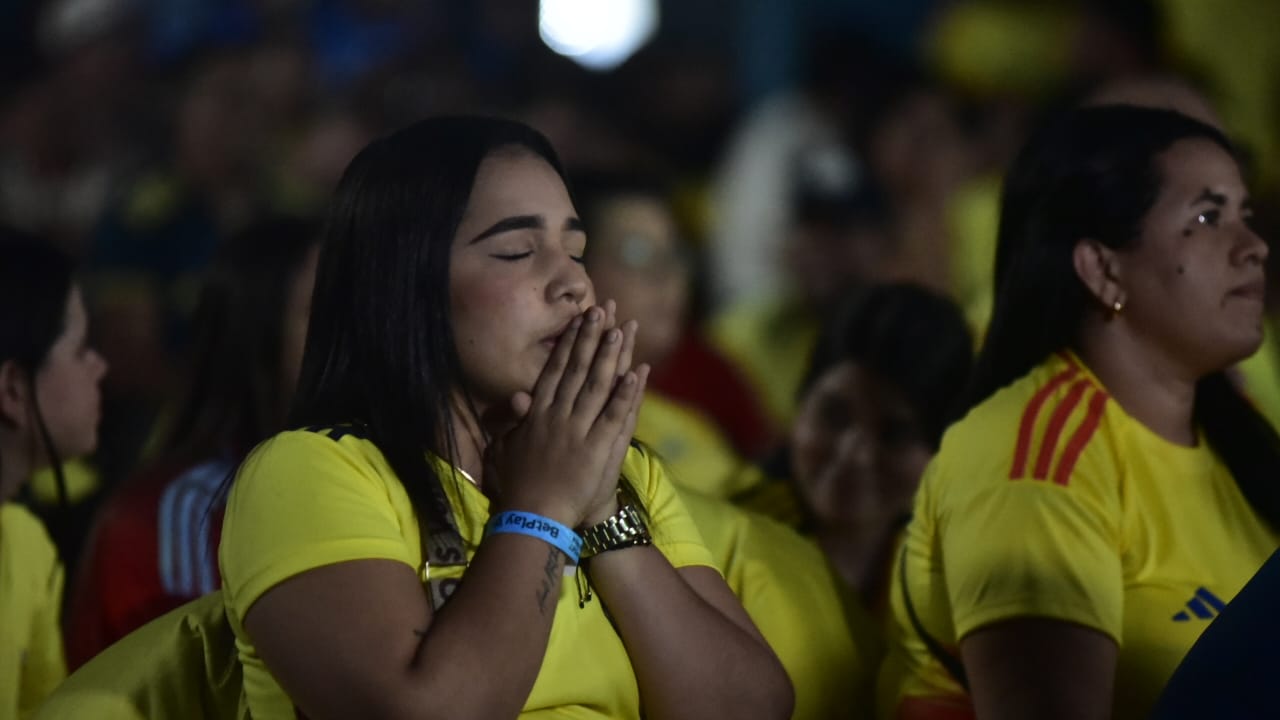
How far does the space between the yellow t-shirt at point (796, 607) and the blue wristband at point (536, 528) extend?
76 centimetres

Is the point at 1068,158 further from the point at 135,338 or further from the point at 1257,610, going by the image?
the point at 135,338

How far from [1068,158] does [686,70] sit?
17.9 feet

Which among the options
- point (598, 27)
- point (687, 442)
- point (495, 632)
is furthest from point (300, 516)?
point (598, 27)

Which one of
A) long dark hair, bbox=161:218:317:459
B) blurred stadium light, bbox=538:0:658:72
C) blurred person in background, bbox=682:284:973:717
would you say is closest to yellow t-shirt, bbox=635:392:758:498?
blurred person in background, bbox=682:284:973:717

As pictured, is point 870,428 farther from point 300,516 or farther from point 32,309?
point 300,516

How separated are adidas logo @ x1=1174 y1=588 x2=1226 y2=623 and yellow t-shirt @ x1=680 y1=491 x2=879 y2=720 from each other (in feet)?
1.96

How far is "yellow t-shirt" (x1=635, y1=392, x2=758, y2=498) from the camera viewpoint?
4477mm

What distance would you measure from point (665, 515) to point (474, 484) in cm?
29

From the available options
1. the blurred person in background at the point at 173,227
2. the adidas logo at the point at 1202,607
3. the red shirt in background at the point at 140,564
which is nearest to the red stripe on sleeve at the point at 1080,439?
the adidas logo at the point at 1202,607

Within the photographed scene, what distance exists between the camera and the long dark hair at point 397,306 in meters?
2.21

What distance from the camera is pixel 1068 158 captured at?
276 cm

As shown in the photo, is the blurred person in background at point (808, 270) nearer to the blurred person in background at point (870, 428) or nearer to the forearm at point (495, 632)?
the blurred person in background at point (870, 428)

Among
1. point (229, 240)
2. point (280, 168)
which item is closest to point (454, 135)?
point (229, 240)

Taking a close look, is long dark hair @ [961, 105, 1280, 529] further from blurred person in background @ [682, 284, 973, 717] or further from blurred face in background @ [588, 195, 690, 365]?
blurred face in background @ [588, 195, 690, 365]
